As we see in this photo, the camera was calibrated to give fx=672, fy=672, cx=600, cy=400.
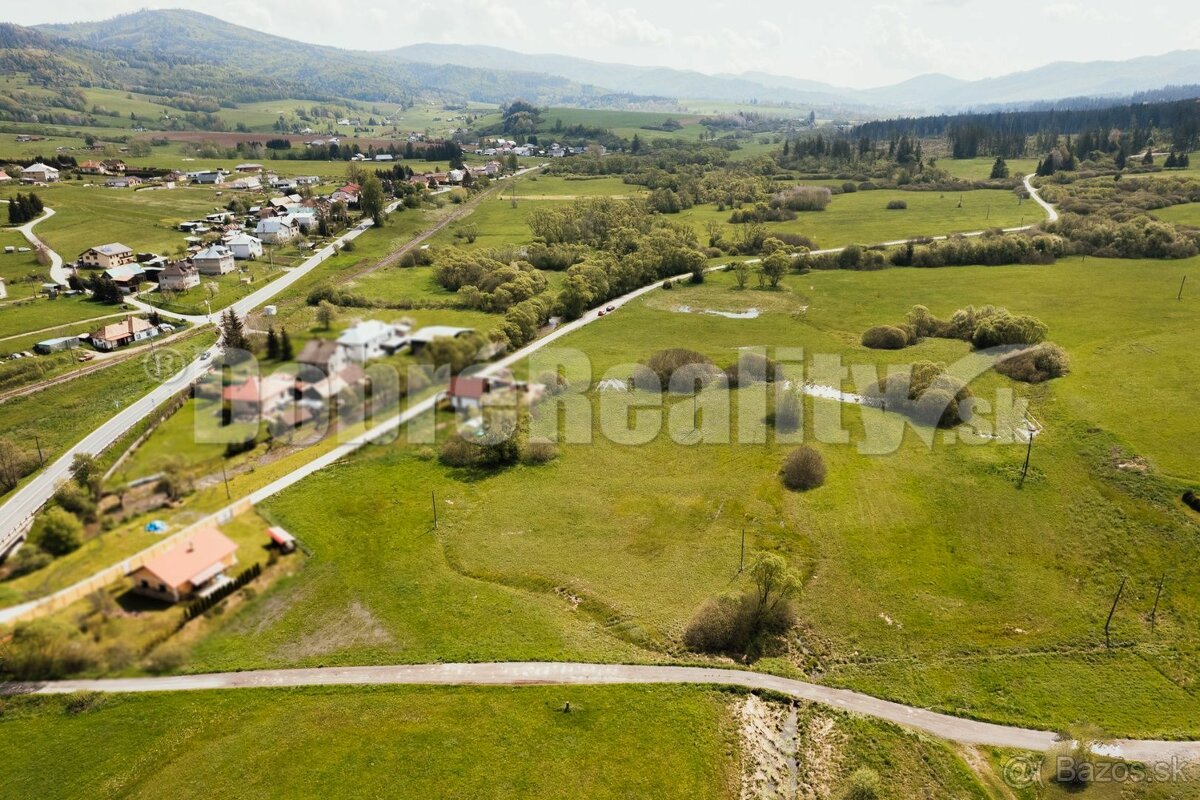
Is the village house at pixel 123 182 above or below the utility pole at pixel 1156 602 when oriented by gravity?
above

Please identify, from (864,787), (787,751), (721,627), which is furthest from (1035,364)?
(864,787)

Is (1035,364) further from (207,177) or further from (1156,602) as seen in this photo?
(207,177)

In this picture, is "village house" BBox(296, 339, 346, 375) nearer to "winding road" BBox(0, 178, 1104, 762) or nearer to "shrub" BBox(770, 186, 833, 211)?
"winding road" BBox(0, 178, 1104, 762)

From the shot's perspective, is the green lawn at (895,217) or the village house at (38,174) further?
the village house at (38,174)

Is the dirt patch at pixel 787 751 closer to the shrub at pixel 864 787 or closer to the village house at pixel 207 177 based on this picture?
the shrub at pixel 864 787

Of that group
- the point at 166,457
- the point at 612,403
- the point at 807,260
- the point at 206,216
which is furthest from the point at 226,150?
the point at 166,457

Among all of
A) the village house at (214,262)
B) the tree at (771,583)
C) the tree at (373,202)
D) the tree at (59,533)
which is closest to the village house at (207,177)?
the village house at (214,262)
